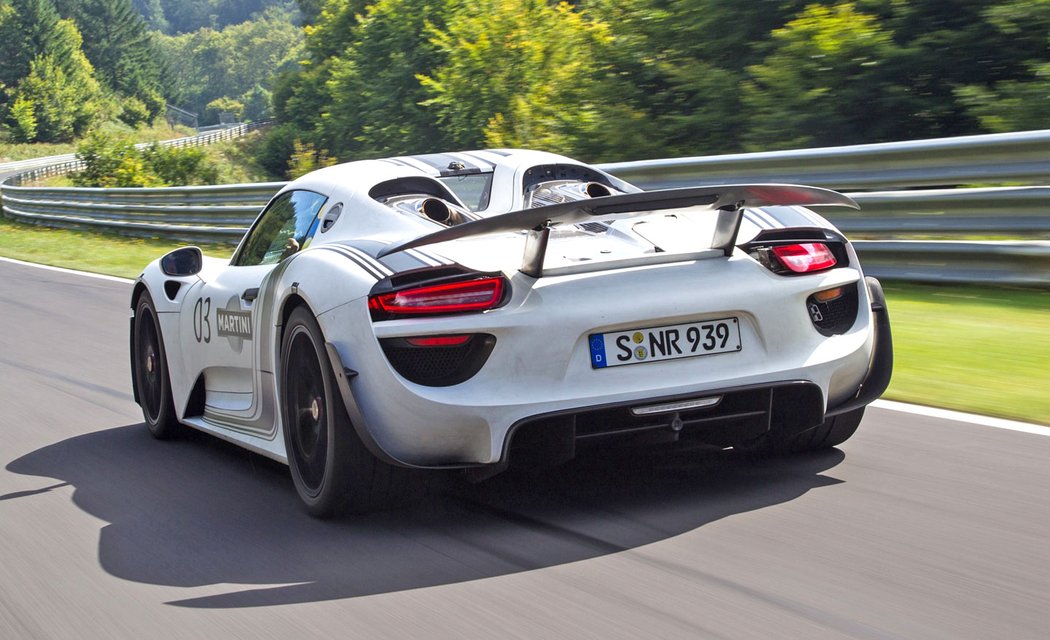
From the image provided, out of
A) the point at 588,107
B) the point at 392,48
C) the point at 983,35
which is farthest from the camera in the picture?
the point at 392,48

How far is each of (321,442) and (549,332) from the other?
89 centimetres

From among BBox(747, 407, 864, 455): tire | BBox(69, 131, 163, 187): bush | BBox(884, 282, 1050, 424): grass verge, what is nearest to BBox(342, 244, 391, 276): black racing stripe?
BBox(747, 407, 864, 455): tire

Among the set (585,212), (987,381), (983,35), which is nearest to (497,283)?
(585,212)

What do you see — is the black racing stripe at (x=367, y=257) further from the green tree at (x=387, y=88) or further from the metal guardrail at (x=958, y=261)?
the green tree at (x=387, y=88)

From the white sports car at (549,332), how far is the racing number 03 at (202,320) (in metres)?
0.71

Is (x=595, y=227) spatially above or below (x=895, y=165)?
above

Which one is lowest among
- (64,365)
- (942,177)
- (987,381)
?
(64,365)

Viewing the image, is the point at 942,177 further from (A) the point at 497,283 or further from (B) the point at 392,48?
(B) the point at 392,48

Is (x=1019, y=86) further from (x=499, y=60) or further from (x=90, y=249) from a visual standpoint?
(x=499, y=60)

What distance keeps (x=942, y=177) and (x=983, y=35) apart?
6.46m

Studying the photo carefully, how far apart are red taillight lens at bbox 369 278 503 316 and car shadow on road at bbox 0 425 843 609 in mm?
688

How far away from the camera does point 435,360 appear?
382cm

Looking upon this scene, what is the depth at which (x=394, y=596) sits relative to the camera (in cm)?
345

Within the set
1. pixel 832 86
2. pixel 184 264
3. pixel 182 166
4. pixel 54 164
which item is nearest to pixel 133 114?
pixel 54 164
